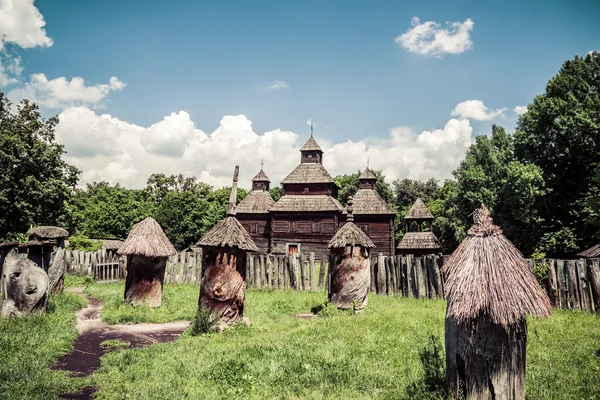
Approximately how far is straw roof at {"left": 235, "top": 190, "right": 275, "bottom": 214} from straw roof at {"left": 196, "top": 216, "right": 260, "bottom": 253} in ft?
81.5

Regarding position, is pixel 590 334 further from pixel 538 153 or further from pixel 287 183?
pixel 287 183

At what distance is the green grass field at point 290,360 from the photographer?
5.14 metres

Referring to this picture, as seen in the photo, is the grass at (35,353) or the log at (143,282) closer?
the grass at (35,353)

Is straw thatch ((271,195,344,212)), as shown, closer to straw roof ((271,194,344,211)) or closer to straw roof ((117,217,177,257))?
straw roof ((271,194,344,211))

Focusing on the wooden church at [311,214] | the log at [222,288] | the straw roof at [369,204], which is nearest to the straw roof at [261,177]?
the wooden church at [311,214]

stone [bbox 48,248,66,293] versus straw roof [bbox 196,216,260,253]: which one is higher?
straw roof [bbox 196,216,260,253]

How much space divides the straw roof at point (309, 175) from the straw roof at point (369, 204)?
3.37 m

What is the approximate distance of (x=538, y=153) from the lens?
28797 mm

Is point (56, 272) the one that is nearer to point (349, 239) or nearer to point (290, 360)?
point (349, 239)

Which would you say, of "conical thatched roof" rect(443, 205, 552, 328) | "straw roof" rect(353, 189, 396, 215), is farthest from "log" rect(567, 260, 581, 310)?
"straw roof" rect(353, 189, 396, 215)

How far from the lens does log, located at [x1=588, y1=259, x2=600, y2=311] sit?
1017cm

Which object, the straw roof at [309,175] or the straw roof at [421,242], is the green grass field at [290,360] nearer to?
the straw roof at [421,242]

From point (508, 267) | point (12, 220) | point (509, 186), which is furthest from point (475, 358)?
point (12, 220)

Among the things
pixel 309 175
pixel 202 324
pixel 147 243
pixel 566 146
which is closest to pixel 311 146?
pixel 309 175
